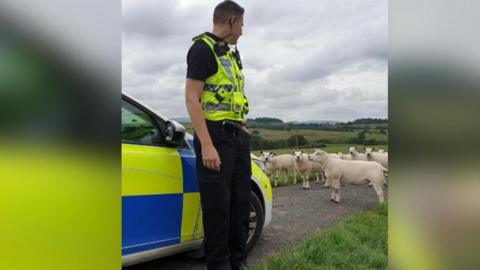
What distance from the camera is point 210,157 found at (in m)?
2.26

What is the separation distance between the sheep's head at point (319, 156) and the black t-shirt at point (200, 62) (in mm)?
7767

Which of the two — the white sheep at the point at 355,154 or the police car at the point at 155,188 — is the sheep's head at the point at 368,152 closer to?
the white sheep at the point at 355,154

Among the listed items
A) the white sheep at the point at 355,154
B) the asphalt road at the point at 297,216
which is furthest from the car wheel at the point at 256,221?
the white sheep at the point at 355,154

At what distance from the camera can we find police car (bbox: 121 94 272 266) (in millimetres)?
2607

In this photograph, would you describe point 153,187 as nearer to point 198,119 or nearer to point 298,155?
point 198,119

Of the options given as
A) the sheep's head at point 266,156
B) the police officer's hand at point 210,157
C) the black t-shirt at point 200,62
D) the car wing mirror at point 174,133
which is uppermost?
the black t-shirt at point 200,62

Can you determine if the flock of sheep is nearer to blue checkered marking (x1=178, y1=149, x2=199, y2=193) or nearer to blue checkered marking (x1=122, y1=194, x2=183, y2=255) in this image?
blue checkered marking (x1=178, y1=149, x2=199, y2=193)

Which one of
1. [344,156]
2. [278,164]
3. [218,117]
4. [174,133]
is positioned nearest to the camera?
[218,117]

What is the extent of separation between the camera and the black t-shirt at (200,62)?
2277 mm

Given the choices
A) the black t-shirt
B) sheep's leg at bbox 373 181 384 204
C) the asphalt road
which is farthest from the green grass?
sheep's leg at bbox 373 181 384 204

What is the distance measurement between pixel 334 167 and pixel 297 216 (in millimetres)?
2523

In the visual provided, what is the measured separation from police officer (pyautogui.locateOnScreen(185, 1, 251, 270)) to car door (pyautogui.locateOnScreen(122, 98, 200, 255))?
47 centimetres

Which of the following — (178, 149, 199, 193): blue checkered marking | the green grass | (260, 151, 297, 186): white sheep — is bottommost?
the green grass

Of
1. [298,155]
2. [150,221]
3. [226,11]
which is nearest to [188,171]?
[150,221]
